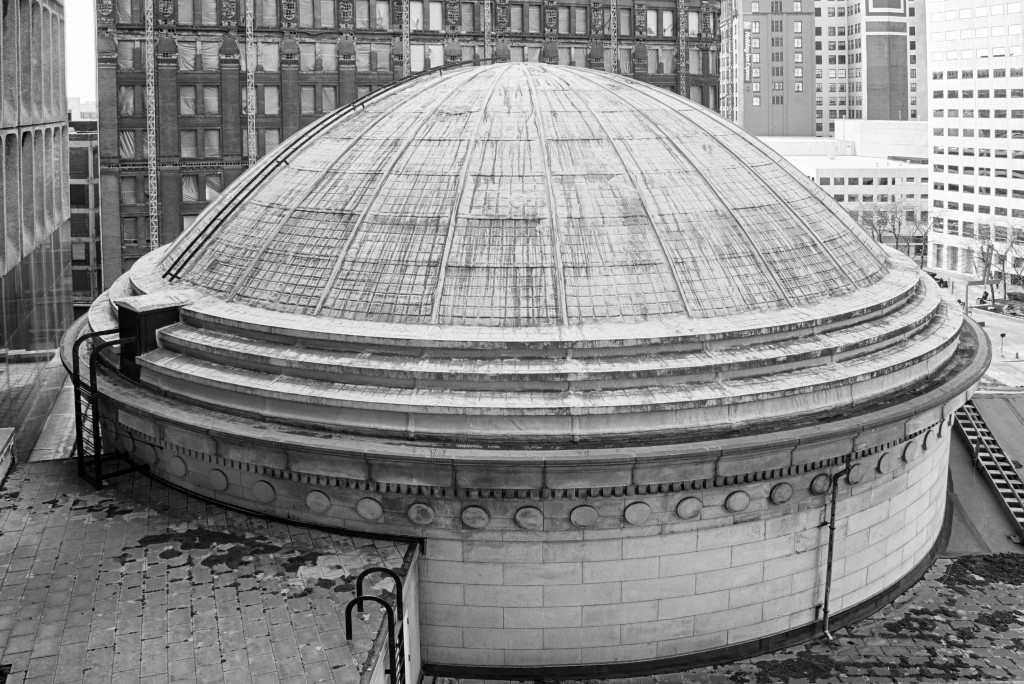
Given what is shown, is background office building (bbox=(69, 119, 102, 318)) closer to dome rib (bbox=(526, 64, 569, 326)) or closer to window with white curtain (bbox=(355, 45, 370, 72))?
window with white curtain (bbox=(355, 45, 370, 72))

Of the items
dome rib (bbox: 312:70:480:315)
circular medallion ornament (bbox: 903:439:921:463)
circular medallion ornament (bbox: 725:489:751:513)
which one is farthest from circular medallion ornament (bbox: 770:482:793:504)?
dome rib (bbox: 312:70:480:315)

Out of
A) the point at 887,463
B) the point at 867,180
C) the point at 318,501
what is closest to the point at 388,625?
the point at 318,501

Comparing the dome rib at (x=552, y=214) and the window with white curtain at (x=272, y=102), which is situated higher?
the window with white curtain at (x=272, y=102)

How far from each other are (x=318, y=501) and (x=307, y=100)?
55665 millimetres

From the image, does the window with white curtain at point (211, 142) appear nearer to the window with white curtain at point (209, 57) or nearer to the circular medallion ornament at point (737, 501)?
the window with white curtain at point (209, 57)

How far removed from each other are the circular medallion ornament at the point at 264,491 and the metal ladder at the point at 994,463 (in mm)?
23815

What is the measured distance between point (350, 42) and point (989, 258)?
64.5 metres

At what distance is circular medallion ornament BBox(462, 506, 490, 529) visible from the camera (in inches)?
1171

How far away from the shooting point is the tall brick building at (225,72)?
261 feet

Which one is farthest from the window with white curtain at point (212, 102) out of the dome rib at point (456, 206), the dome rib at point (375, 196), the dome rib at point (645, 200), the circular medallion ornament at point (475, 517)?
the circular medallion ornament at point (475, 517)

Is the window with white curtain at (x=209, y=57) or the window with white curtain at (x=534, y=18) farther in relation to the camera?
the window with white curtain at (x=534, y=18)

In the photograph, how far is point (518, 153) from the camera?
35594mm

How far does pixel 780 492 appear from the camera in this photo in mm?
30875

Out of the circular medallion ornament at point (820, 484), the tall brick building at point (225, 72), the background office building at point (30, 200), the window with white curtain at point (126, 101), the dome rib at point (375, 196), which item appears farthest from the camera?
the window with white curtain at point (126, 101)
